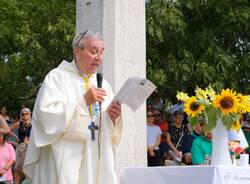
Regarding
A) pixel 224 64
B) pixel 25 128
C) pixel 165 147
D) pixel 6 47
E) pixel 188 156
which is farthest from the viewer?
pixel 6 47

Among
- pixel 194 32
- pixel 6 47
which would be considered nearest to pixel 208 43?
pixel 194 32

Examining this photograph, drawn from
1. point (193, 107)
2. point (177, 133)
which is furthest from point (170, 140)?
point (193, 107)

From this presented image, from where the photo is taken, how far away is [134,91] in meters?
5.39

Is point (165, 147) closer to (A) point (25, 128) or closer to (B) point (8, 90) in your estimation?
(A) point (25, 128)

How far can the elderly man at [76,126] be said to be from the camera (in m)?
5.24

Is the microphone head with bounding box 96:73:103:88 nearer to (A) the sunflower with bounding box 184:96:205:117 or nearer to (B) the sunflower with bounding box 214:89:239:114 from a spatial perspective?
(A) the sunflower with bounding box 184:96:205:117

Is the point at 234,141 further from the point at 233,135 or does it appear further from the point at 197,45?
the point at 197,45

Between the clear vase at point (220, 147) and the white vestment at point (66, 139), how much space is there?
906mm

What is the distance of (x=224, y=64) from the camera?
12.8 m

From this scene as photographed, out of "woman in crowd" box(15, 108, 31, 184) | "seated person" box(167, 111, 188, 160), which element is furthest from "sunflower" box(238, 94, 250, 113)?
"woman in crowd" box(15, 108, 31, 184)

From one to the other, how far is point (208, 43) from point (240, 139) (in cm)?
719

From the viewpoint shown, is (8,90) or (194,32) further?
(8,90)

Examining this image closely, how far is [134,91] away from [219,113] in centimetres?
83

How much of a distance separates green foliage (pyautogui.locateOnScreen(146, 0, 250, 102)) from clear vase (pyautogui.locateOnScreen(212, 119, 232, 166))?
21.9 feet
